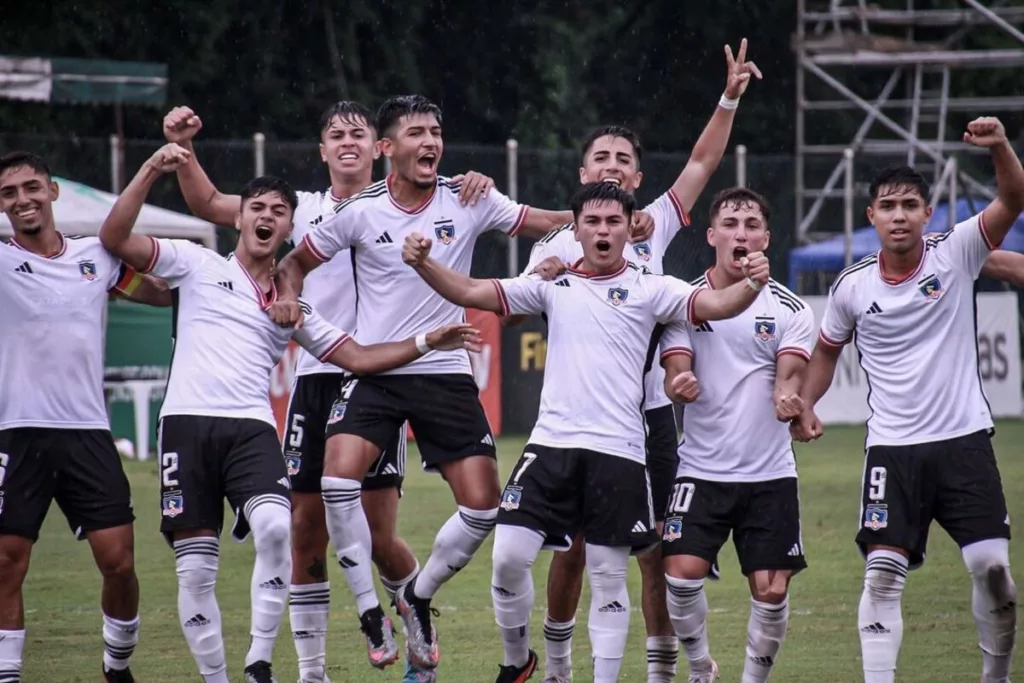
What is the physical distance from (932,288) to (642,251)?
5.23 ft

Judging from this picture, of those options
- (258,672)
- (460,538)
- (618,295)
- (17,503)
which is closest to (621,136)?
(618,295)

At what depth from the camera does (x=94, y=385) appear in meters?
8.59

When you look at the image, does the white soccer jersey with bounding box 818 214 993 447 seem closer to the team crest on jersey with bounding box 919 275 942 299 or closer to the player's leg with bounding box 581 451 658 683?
the team crest on jersey with bounding box 919 275 942 299

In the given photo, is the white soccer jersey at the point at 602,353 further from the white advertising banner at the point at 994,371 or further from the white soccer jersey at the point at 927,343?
the white advertising banner at the point at 994,371

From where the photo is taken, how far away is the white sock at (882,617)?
814 cm

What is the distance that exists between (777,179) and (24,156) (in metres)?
18.5

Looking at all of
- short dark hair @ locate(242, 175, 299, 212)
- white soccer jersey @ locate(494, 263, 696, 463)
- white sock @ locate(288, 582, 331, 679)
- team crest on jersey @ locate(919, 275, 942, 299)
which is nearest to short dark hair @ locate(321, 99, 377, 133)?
short dark hair @ locate(242, 175, 299, 212)

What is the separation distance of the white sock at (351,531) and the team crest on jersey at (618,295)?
1.60 meters

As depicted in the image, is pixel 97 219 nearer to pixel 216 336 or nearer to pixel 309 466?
pixel 309 466

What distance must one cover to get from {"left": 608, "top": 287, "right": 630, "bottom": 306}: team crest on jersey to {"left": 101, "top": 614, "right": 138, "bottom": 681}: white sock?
283 cm

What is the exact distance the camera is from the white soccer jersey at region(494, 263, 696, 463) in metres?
8.30

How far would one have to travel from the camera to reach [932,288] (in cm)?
833

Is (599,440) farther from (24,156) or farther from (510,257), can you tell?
(510,257)

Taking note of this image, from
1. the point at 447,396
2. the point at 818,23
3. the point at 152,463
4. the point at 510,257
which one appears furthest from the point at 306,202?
the point at 818,23
